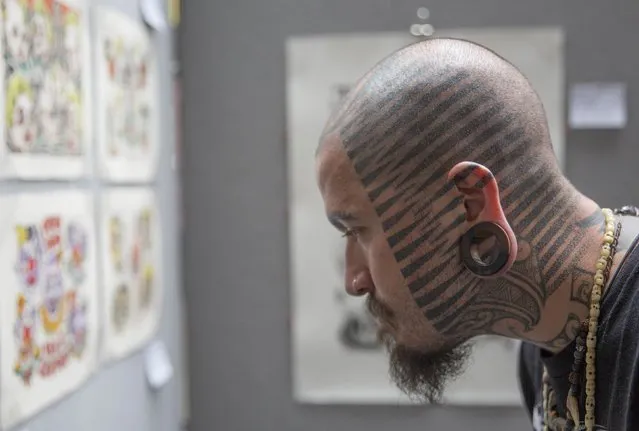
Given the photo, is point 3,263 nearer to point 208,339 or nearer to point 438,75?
point 438,75

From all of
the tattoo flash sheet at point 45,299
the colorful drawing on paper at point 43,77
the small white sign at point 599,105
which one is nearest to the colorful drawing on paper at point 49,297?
the tattoo flash sheet at point 45,299

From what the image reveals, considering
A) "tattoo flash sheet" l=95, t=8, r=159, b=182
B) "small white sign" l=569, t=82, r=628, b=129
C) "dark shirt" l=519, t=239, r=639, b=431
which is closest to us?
"dark shirt" l=519, t=239, r=639, b=431

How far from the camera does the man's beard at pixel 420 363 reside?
0.78m

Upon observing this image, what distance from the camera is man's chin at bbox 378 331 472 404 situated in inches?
31.0

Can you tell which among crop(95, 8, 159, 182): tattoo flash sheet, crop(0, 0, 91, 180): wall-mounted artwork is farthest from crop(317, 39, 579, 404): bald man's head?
crop(95, 8, 159, 182): tattoo flash sheet

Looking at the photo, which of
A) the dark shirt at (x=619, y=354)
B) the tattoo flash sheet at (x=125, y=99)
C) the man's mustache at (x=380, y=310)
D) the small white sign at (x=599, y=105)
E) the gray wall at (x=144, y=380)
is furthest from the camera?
the small white sign at (x=599, y=105)

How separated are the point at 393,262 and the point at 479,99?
7.0 inches

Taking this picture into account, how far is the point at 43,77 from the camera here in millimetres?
905

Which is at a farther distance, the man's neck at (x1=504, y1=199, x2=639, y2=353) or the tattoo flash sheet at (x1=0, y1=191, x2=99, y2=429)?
the tattoo flash sheet at (x1=0, y1=191, x2=99, y2=429)

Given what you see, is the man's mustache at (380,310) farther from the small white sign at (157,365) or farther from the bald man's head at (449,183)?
Result: the small white sign at (157,365)

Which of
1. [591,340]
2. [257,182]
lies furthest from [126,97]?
[591,340]

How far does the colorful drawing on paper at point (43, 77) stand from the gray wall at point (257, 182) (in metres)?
0.47

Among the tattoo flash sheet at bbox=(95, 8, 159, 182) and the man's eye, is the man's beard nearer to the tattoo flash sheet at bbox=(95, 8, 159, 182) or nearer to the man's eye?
the man's eye

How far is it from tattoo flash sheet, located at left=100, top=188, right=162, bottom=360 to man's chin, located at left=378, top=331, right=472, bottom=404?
0.47 meters
